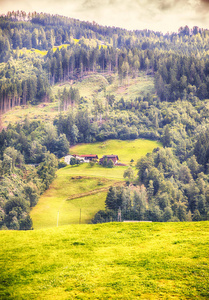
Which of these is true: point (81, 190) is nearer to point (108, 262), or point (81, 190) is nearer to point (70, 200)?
point (70, 200)

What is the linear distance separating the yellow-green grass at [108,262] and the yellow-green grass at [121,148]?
81.0 meters

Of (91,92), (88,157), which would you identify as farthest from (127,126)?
(91,92)

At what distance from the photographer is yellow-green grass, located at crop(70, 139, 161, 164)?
4363 inches

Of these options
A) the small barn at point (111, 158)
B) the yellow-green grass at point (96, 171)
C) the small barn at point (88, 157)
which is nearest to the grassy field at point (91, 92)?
the small barn at point (88, 157)

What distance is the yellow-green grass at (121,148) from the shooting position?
11081cm

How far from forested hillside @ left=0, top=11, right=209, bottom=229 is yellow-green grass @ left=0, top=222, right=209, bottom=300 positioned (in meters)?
48.9

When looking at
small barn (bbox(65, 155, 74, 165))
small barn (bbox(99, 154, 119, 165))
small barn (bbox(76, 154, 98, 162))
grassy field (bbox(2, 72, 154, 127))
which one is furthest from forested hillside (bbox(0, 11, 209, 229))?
small barn (bbox(99, 154, 119, 165))

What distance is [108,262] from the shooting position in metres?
21.1

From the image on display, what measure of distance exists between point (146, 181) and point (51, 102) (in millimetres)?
90403

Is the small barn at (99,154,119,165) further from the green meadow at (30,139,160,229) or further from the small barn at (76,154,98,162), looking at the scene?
the small barn at (76,154,98,162)

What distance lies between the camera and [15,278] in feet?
63.7

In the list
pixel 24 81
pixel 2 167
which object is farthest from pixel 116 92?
pixel 2 167

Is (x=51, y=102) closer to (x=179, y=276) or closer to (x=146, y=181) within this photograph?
(x=146, y=181)

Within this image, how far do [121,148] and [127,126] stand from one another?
48.9ft
